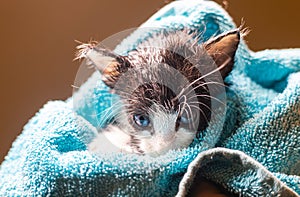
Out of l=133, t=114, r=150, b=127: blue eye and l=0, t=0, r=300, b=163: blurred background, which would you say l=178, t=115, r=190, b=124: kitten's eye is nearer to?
l=133, t=114, r=150, b=127: blue eye

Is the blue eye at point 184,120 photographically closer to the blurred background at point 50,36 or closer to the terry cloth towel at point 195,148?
the terry cloth towel at point 195,148

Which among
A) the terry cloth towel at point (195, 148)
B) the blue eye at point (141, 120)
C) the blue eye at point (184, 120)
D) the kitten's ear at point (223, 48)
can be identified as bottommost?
the terry cloth towel at point (195, 148)

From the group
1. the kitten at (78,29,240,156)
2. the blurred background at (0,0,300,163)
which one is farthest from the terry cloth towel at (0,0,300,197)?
the blurred background at (0,0,300,163)

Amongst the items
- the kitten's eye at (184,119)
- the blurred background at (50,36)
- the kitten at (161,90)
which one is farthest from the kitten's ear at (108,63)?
the blurred background at (50,36)

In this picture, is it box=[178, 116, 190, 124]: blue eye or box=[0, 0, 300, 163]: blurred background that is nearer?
box=[178, 116, 190, 124]: blue eye

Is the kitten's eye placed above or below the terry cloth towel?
above

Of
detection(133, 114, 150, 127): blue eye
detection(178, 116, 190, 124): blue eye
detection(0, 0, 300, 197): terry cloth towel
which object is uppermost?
detection(133, 114, 150, 127): blue eye

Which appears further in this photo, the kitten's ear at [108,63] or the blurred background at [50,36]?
the blurred background at [50,36]
